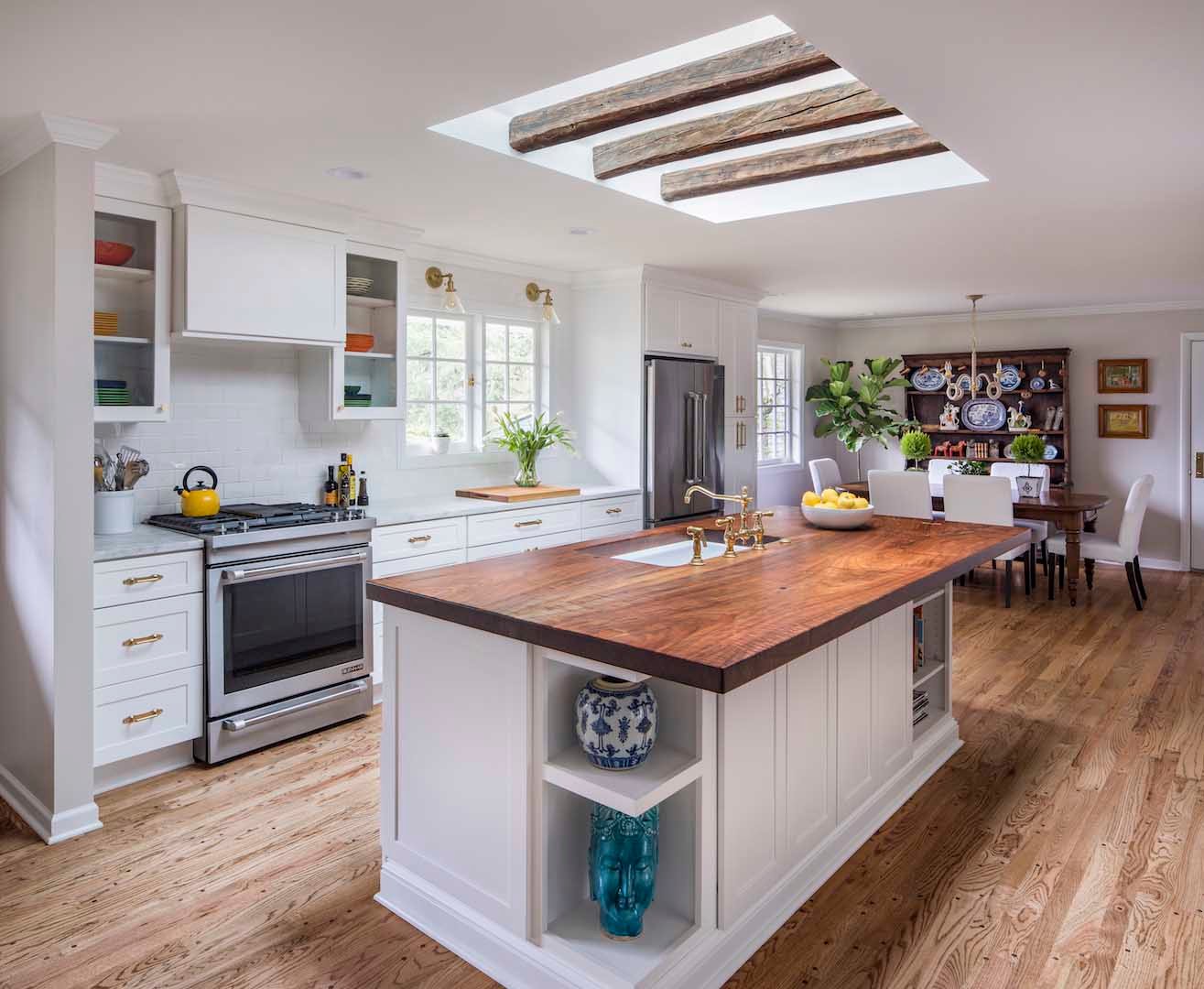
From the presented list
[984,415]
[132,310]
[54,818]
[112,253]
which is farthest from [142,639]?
[984,415]

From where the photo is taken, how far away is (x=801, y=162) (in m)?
3.33

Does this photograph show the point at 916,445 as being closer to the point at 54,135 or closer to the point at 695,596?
the point at 695,596

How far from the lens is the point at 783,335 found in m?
8.28

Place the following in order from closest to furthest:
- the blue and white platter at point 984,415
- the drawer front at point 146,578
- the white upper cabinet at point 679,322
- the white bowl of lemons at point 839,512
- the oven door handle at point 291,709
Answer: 1. the drawer front at point 146,578
2. the oven door handle at point 291,709
3. the white bowl of lemons at point 839,512
4. the white upper cabinet at point 679,322
5. the blue and white platter at point 984,415

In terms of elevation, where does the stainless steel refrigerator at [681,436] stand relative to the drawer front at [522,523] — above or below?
above

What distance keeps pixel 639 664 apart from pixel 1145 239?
4260mm

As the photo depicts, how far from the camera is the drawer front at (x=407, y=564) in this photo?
394 cm

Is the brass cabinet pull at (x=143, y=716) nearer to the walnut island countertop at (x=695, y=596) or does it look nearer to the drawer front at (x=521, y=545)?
the walnut island countertop at (x=695, y=596)

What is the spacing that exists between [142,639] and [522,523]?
1996mm

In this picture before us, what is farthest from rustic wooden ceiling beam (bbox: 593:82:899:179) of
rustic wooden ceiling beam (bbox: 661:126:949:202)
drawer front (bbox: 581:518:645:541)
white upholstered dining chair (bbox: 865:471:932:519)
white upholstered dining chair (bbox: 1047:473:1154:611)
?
white upholstered dining chair (bbox: 1047:473:1154:611)

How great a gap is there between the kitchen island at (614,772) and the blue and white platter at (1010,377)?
5970 mm

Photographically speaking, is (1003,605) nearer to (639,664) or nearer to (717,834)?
(717,834)

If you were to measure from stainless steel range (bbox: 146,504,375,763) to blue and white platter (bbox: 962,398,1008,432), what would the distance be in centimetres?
625

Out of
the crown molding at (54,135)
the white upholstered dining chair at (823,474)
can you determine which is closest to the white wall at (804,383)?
the white upholstered dining chair at (823,474)
